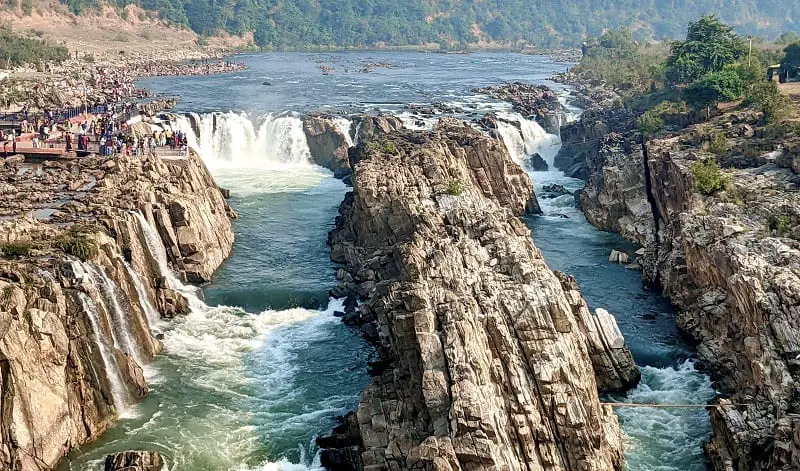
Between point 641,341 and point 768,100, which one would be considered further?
→ point 768,100

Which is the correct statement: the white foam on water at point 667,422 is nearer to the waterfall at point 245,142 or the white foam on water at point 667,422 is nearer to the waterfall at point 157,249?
the waterfall at point 157,249

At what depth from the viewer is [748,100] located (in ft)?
246

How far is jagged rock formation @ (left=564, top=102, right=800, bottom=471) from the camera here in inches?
1308

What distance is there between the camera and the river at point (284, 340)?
3491 centimetres

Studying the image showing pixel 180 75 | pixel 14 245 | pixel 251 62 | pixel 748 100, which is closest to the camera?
pixel 14 245

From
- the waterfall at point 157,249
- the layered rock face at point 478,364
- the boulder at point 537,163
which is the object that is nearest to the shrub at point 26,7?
the boulder at point 537,163

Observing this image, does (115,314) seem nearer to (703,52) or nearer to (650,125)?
(650,125)

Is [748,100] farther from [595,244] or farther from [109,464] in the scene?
[109,464]

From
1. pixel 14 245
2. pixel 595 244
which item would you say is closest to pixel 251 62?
pixel 595 244

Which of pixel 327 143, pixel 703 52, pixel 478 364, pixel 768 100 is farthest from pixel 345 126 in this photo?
pixel 478 364

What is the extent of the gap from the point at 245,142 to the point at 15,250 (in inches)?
1892

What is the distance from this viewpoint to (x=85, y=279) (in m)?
39.5

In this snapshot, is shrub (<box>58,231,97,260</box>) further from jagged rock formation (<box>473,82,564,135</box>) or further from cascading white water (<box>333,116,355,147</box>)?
jagged rock formation (<box>473,82,564,135</box>)

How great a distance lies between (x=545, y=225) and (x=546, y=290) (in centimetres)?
2995
